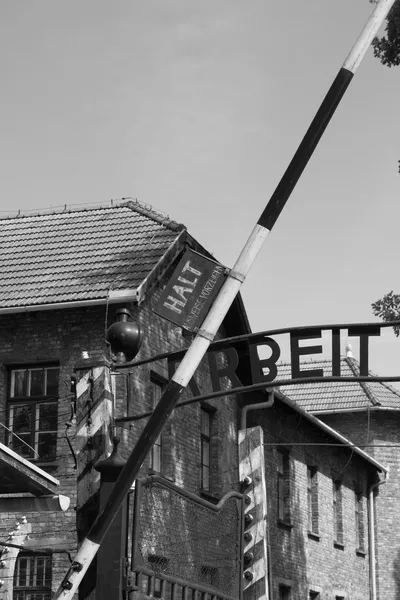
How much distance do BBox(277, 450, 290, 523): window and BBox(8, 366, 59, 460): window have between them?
8.78 metres

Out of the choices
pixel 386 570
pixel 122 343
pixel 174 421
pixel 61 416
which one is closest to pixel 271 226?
pixel 122 343

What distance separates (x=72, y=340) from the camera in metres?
17.6

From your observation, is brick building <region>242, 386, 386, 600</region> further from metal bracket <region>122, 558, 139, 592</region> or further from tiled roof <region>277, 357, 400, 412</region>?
metal bracket <region>122, 558, 139, 592</region>

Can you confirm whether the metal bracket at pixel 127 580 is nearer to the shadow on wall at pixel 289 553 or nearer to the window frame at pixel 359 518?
the shadow on wall at pixel 289 553

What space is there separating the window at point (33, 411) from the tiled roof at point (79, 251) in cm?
132

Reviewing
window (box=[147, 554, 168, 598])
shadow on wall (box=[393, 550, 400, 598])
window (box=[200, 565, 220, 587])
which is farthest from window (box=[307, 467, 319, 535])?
window (box=[147, 554, 168, 598])

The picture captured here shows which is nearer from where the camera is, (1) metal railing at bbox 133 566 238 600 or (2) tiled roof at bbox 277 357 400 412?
(1) metal railing at bbox 133 566 238 600

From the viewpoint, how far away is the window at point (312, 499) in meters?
27.0

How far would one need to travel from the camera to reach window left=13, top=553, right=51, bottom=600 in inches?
652

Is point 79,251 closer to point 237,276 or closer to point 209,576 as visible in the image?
point 209,576

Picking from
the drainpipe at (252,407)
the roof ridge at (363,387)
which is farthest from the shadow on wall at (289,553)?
the roof ridge at (363,387)

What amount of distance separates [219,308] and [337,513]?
22375 millimetres

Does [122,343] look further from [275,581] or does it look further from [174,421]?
[275,581]

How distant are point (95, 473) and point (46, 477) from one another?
131 cm
